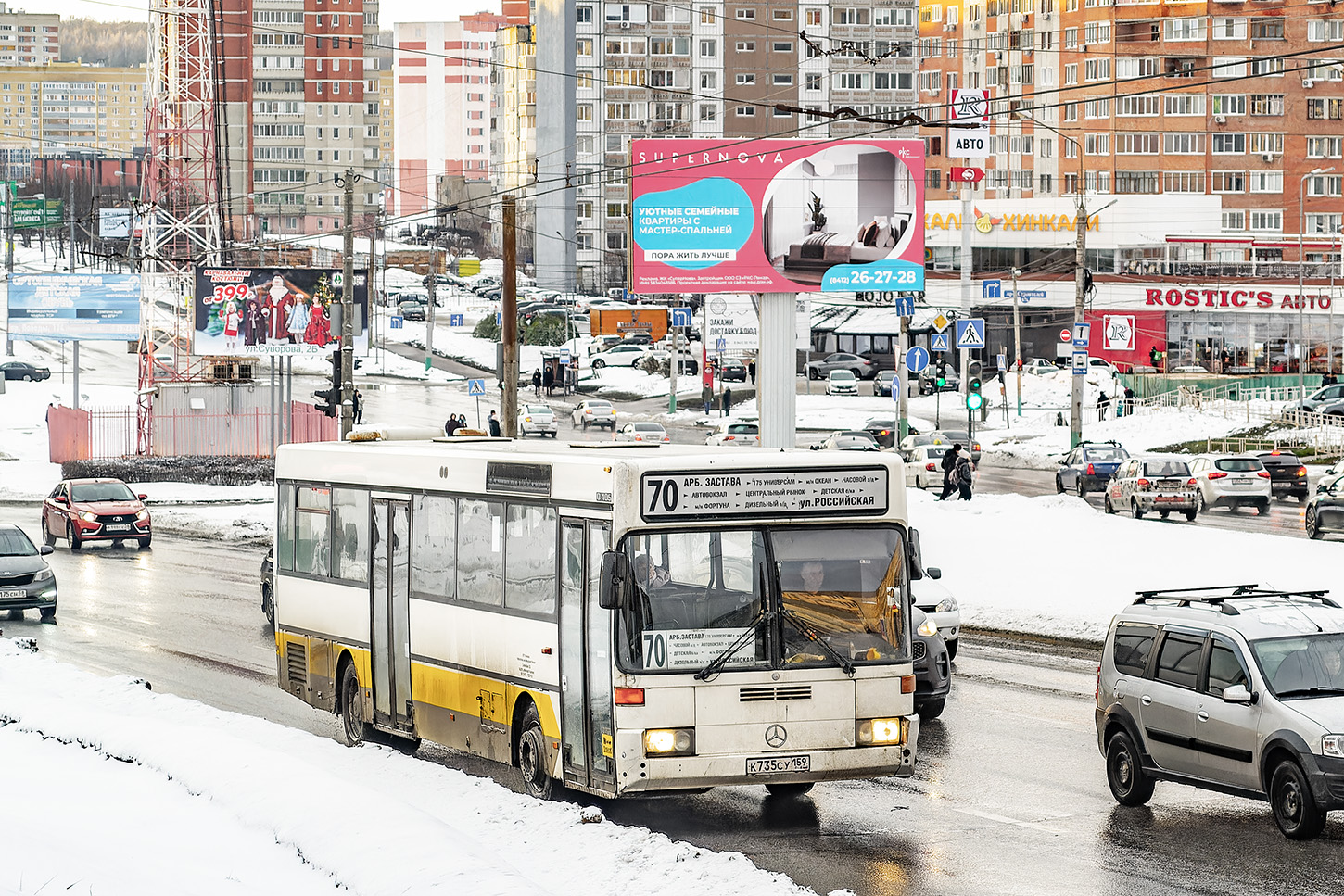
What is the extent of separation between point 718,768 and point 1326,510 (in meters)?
27.0

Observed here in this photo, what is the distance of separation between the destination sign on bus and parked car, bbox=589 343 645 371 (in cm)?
8678

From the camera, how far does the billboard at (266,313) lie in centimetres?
5953

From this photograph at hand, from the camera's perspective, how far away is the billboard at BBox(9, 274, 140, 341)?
67.3 m

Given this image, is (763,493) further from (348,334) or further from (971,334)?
(971,334)

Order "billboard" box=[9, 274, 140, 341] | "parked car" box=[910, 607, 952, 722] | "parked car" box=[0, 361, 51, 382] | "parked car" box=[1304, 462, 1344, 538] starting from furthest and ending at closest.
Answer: "parked car" box=[0, 361, 51, 382]
"billboard" box=[9, 274, 140, 341]
"parked car" box=[1304, 462, 1344, 538]
"parked car" box=[910, 607, 952, 722]

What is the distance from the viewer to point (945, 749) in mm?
14922

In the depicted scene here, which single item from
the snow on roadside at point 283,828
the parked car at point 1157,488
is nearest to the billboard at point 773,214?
the parked car at point 1157,488

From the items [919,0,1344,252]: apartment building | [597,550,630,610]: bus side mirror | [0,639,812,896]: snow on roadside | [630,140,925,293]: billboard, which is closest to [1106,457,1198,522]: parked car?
[630,140,925,293]: billboard

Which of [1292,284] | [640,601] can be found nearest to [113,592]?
[640,601]

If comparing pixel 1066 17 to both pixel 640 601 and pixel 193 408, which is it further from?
pixel 640 601

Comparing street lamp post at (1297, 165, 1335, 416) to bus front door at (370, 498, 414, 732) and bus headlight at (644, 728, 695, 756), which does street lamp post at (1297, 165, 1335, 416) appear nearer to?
bus front door at (370, 498, 414, 732)

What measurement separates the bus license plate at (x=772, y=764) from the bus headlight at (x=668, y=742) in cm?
40

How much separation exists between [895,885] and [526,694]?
348 cm

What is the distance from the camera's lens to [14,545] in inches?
1029
